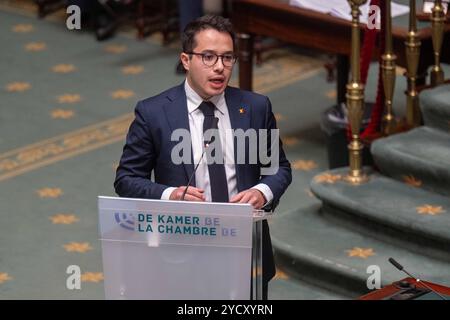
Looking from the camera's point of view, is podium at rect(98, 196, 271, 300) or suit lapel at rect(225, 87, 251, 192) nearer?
podium at rect(98, 196, 271, 300)

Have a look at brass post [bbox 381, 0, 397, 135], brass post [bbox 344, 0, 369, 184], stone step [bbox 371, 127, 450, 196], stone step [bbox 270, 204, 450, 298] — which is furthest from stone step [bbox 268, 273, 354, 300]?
brass post [bbox 381, 0, 397, 135]

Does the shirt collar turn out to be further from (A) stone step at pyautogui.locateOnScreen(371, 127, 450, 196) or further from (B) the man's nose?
(A) stone step at pyautogui.locateOnScreen(371, 127, 450, 196)

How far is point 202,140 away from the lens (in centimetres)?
425

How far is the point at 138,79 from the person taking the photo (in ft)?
30.3

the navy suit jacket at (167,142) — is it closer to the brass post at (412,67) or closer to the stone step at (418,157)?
the stone step at (418,157)

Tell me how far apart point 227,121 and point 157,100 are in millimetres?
270

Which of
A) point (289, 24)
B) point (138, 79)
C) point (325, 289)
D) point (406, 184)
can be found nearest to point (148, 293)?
point (325, 289)

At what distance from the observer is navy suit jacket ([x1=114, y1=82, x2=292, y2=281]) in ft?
14.1

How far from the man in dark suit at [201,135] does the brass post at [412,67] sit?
2.43 metres

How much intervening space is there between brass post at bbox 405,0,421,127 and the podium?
3.16 meters

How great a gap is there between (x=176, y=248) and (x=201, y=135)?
684mm

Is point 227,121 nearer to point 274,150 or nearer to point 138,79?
point 274,150

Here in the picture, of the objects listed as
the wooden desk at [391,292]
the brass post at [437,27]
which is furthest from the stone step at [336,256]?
the wooden desk at [391,292]

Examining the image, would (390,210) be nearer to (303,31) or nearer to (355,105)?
(355,105)
